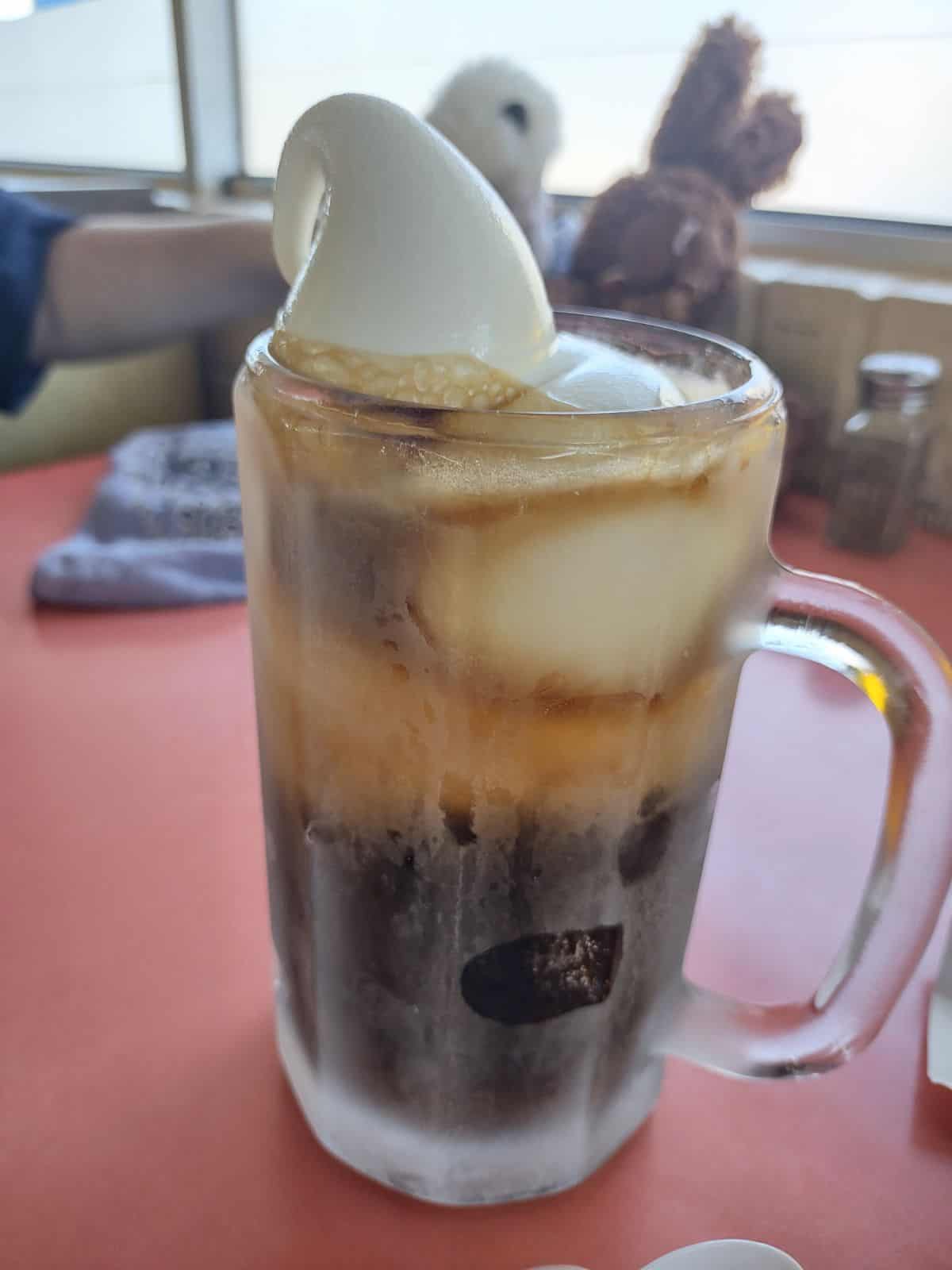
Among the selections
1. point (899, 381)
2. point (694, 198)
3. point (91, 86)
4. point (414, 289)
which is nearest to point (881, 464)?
point (899, 381)

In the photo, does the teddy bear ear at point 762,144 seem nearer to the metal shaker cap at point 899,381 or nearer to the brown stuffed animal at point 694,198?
the brown stuffed animal at point 694,198

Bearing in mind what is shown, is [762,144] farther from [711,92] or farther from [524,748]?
[524,748]

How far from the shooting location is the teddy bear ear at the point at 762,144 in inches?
39.7

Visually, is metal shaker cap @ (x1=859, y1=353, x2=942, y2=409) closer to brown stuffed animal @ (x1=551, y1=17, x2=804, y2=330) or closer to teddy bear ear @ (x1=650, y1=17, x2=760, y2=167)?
brown stuffed animal @ (x1=551, y1=17, x2=804, y2=330)

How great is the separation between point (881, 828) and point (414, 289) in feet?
0.66

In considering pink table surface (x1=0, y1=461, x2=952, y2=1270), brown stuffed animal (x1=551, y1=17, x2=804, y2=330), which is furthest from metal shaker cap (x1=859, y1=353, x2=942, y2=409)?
pink table surface (x1=0, y1=461, x2=952, y2=1270)

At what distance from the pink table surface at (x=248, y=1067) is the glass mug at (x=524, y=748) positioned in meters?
0.02

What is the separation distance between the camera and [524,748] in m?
0.25

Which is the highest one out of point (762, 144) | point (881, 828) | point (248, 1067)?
point (762, 144)

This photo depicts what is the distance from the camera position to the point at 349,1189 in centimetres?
31

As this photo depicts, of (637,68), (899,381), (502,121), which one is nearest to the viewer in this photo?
(899,381)

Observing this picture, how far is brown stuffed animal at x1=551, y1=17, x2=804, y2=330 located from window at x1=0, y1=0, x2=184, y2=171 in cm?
128

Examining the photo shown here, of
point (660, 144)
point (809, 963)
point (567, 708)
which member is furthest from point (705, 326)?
point (567, 708)

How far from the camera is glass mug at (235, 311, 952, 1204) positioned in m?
0.23
